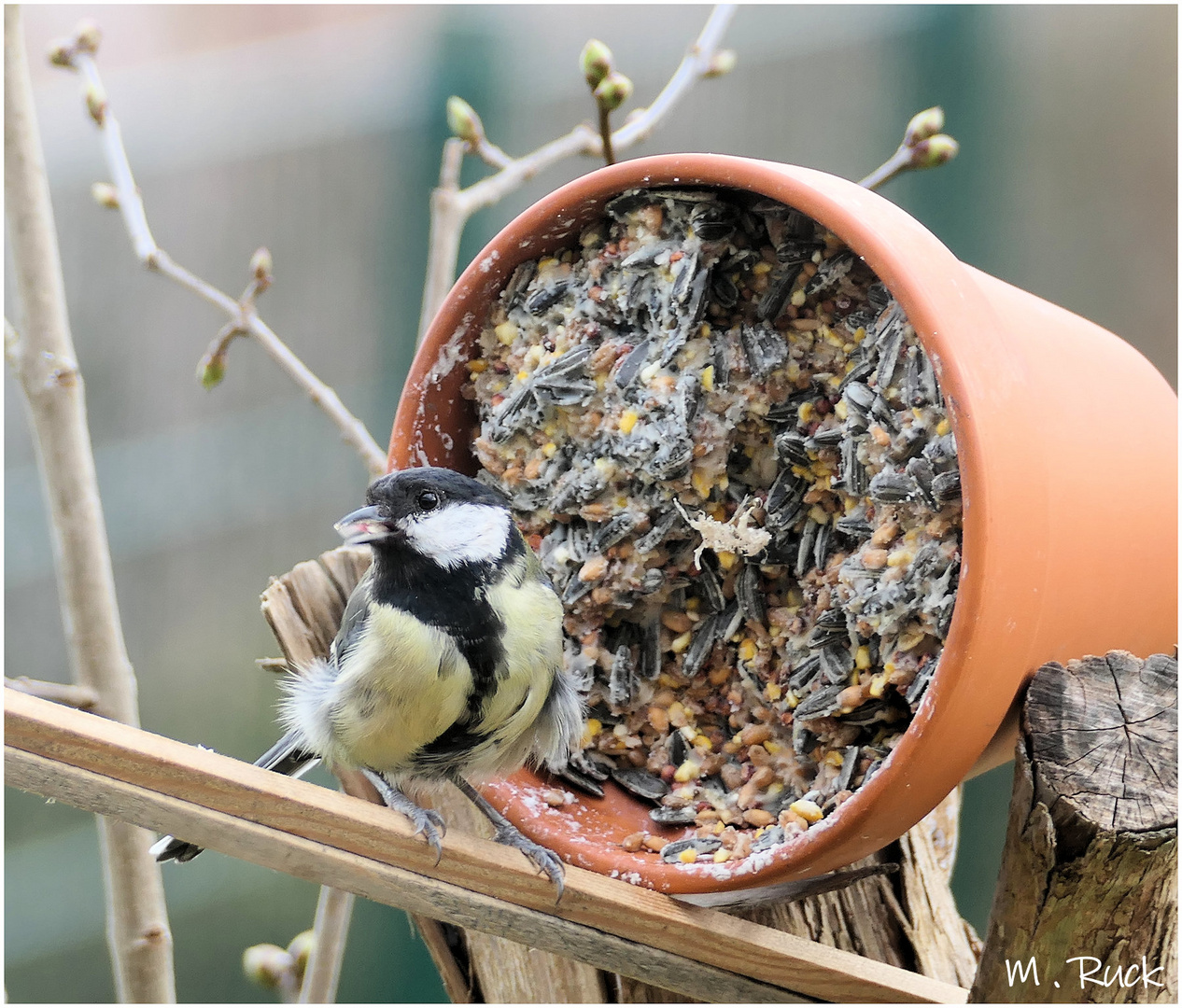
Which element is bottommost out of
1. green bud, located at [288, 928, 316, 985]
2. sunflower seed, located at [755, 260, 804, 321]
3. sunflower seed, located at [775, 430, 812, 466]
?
green bud, located at [288, 928, 316, 985]

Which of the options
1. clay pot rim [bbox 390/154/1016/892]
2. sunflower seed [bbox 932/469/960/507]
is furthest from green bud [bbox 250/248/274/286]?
sunflower seed [bbox 932/469/960/507]

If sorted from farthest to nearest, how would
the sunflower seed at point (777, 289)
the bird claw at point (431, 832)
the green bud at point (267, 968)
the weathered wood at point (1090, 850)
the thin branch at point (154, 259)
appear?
the green bud at point (267, 968)
the thin branch at point (154, 259)
the sunflower seed at point (777, 289)
the bird claw at point (431, 832)
the weathered wood at point (1090, 850)

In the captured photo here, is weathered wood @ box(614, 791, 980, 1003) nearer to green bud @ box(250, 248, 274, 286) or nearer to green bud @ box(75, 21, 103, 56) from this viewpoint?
green bud @ box(250, 248, 274, 286)

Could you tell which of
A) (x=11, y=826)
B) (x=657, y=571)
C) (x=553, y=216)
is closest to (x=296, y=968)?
(x=657, y=571)

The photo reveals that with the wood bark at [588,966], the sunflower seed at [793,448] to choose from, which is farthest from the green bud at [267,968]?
the sunflower seed at [793,448]

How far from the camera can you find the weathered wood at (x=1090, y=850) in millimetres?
796

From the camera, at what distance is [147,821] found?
84cm

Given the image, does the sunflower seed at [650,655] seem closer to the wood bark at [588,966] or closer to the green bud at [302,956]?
the wood bark at [588,966]

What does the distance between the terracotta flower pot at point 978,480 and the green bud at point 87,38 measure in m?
0.56

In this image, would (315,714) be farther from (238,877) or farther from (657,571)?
(238,877)

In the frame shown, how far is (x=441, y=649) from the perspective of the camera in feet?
3.37

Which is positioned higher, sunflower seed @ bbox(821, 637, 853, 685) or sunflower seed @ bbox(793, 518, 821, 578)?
sunflower seed @ bbox(793, 518, 821, 578)

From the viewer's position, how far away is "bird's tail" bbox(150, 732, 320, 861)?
3.49 feet

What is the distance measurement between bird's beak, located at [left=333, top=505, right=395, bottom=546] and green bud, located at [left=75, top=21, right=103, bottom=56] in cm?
67
